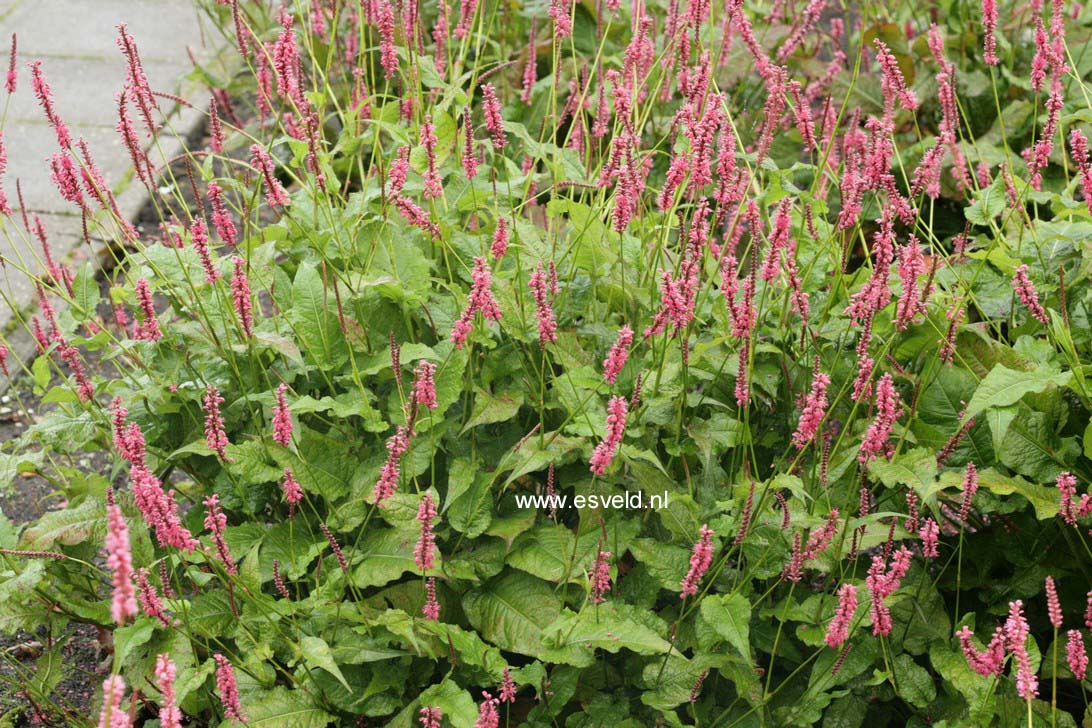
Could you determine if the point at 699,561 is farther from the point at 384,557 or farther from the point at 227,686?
the point at 227,686

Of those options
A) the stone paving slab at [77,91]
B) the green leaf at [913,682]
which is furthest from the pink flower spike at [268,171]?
the stone paving slab at [77,91]

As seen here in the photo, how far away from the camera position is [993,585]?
249cm

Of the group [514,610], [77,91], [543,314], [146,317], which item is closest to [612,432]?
[543,314]

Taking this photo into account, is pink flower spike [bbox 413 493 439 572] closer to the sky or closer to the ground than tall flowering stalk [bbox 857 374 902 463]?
closer to the ground

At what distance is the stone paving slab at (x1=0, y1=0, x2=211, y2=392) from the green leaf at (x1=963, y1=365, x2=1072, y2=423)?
2981 mm

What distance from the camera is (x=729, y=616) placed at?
85.5 inches

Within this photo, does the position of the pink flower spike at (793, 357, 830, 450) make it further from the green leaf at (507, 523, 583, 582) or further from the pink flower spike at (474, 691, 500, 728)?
the pink flower spike at (474, 691, 500, 728)

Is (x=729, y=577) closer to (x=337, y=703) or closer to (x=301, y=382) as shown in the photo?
(x=337, y=703)

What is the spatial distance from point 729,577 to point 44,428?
4.76 feet

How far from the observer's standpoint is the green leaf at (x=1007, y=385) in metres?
2.17

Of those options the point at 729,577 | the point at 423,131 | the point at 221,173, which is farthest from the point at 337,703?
the point at 221,173

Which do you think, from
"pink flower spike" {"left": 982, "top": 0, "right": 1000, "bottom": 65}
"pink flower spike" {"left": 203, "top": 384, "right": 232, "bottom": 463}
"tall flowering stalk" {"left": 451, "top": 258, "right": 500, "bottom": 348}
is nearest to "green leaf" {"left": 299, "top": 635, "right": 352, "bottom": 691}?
"pink flower spike" {"left": 203, "top": 384, "right": 232, "bottom": 463}

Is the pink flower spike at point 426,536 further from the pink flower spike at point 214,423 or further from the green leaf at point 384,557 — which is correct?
the pink flower spike at point 214,423

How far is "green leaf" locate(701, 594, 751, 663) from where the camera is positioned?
2.12 m
